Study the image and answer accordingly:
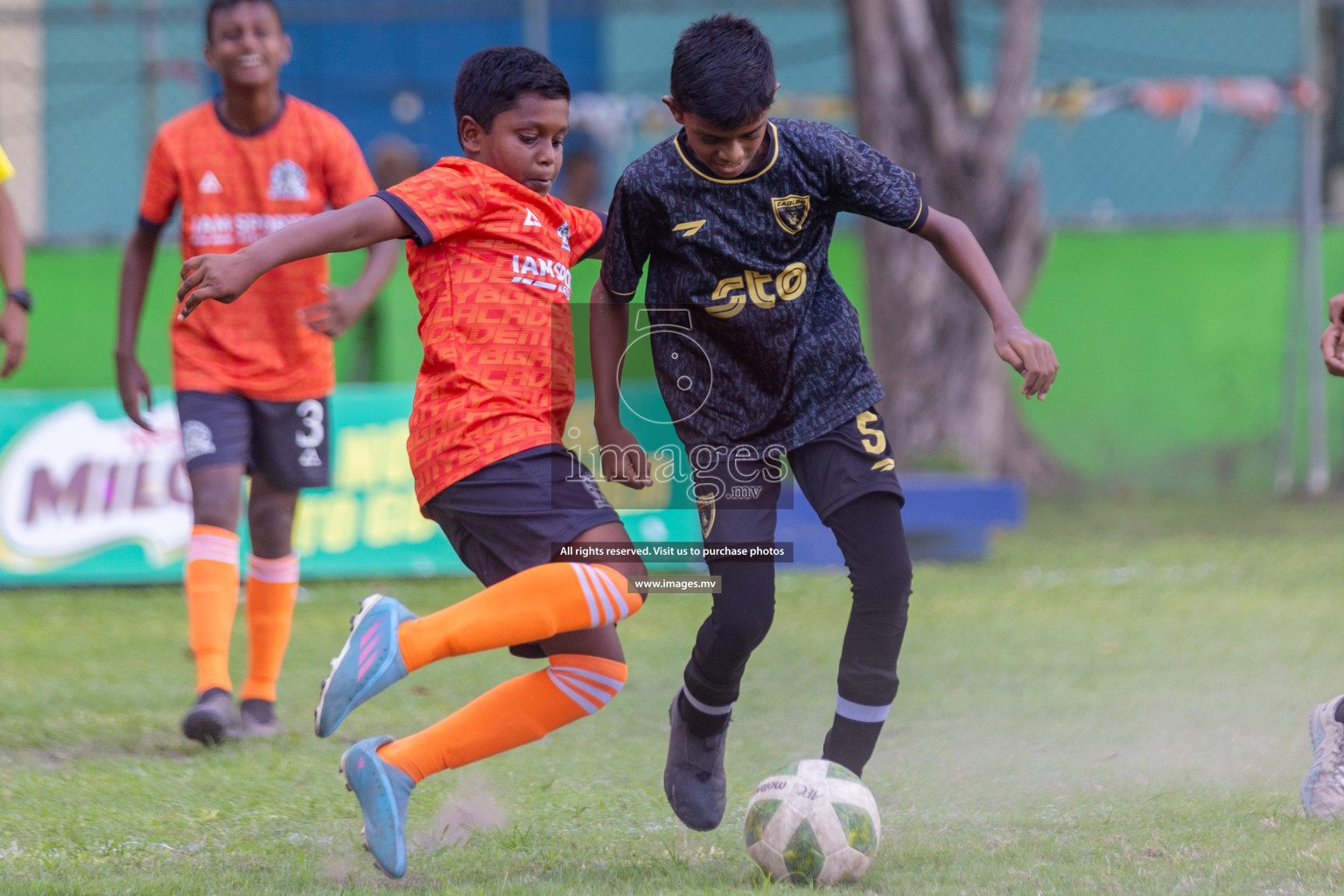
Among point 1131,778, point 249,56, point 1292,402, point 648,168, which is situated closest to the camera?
point 648,168

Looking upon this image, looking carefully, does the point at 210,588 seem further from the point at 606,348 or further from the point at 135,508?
the point at 135,508

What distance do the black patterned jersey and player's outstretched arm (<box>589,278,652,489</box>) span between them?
6 centimetres

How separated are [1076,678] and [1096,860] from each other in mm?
2428

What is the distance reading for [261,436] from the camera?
4.90 meters

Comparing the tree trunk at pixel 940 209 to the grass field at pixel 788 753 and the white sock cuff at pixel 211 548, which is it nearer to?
the grass field at pixel 788 753

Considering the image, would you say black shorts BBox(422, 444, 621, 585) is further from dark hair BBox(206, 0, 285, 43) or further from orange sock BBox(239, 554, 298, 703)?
dark hair BBox(206, 0, 285, 43)

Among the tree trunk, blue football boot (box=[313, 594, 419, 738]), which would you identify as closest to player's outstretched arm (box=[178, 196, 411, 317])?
blue football boot (box=[313, 594, 419, 738])

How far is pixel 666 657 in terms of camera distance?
6.08 m

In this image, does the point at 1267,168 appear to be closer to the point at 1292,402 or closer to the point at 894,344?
the point at 1292,402

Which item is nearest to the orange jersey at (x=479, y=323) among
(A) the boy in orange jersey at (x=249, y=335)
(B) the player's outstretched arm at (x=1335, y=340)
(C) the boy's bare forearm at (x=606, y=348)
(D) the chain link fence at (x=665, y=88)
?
(C) the boy's bare forearm at (x=606, y=348)

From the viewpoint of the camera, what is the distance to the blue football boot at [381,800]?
3051mm

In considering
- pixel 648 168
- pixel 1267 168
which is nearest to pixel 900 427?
pixel 1267 168

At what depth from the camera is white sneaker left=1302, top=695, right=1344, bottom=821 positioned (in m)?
3.55

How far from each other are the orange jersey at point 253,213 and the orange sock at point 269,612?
1.84 ft
